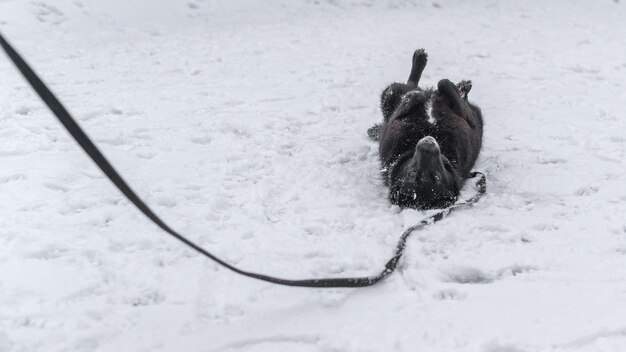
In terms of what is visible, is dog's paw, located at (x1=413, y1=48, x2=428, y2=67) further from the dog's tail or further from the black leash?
the black leash

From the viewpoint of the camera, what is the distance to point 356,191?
420cm

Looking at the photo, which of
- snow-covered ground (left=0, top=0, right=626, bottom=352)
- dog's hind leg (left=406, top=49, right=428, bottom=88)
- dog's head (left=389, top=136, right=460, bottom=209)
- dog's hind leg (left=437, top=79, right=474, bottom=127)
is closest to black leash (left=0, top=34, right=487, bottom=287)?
snow-covered ground (left=0, top=0, right=626, bottom=352)

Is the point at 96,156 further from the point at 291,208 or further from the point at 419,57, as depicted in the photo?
the point at 419,57

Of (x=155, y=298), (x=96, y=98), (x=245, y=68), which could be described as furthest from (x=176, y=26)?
(x=155, y=298)

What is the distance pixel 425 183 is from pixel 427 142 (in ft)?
1.02

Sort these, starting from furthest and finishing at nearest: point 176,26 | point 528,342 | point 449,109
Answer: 1. point 176,26
2. point 449,109
3. point 528,342

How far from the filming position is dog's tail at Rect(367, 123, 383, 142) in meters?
5.18

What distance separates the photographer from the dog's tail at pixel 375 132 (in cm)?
518

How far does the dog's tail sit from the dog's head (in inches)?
46.4

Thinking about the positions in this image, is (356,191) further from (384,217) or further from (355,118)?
(355,118)

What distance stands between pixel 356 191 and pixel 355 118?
1.69m

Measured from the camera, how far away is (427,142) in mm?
3754

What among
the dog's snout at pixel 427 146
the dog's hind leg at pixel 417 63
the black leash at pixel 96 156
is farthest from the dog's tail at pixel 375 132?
the black leash at pixel 96 156

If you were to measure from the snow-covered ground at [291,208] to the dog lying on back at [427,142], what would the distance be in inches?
7.2
